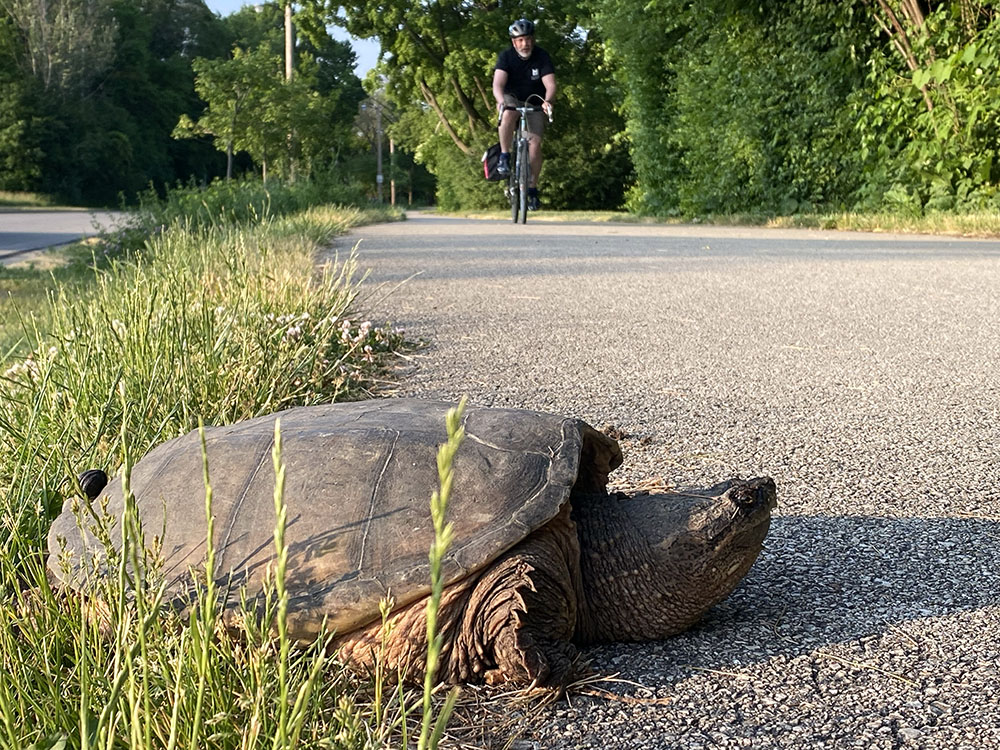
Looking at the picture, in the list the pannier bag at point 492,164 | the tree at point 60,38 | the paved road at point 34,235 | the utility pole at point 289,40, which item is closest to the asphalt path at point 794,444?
the pannier bag at point 492,164

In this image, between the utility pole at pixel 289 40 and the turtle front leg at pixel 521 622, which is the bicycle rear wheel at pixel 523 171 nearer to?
the turtle front leg at pixel 521 622

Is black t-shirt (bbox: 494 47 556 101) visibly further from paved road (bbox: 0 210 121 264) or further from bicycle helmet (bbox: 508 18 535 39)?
paved road (bbox: 0 210 121 264)

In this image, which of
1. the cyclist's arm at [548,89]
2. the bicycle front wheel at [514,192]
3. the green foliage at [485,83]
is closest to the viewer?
the cyclist's arm at [548,89]

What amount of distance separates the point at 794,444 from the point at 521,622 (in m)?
1.79

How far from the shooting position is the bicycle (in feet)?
43.2

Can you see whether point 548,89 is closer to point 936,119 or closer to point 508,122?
point 508,122

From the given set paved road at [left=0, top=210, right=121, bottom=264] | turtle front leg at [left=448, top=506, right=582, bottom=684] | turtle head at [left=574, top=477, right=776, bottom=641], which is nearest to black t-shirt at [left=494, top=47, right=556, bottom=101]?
paved road at [left=0, top=210, right=121, bottom=264]

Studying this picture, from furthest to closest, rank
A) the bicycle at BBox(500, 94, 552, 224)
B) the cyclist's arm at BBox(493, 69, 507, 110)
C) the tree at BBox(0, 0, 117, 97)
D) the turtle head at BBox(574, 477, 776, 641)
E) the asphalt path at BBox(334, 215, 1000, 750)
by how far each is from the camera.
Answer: the tree at BBox(0, 0, 117, 97) < the bicycle at BBox(500, 94, 552, 224) < the cyclist's arm at BBox(493, 69, 507, 110) < the turtle head at BBox(574, 477, 776, 641) < the asphalt path at BBox(334, 215, 1000, 750)

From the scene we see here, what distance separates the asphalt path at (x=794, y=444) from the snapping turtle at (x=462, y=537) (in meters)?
0.12

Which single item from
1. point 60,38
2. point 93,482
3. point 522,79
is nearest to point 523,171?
point 522,79

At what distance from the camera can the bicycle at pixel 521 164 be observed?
518 inches

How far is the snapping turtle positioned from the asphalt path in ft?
0.41

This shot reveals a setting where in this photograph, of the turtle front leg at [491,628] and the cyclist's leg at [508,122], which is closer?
the turtle front leg at [491,628]

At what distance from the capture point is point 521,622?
181cm
